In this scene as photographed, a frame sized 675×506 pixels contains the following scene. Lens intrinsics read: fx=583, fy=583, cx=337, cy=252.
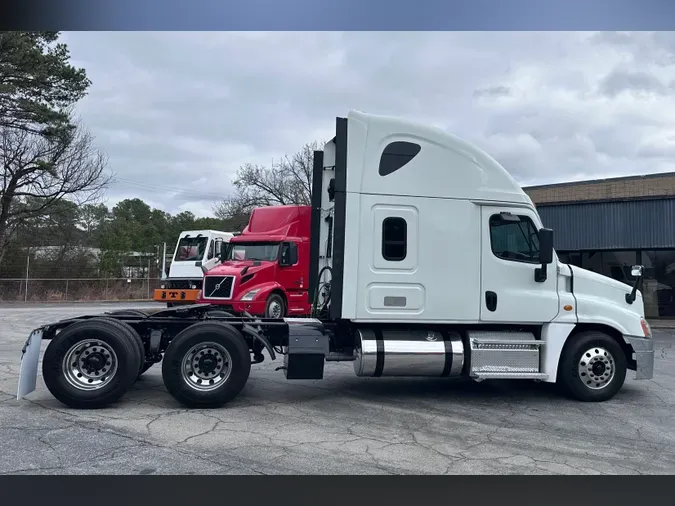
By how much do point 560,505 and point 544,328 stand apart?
3.68 meters

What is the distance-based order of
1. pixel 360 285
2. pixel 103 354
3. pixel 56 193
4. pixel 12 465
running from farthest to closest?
pixel 56 193 < pixel 360 285 < pixel 103 354 < pixel 12 465

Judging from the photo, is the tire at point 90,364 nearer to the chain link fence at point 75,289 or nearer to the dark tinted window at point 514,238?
the dark tinted window at point 514,238

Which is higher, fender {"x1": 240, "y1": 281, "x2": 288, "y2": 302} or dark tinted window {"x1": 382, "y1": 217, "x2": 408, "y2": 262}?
dark tinted window {"x1": 382, "y1": 217, "x2": 408, "y2": 262}

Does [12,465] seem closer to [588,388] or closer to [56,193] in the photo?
[588,388]

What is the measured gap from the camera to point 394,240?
7742 mm

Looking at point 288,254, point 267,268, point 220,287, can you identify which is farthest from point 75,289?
point 288,254

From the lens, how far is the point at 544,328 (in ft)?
26.3

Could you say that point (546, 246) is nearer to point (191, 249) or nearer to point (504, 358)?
point (504, 358)

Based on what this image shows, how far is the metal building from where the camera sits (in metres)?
21.3

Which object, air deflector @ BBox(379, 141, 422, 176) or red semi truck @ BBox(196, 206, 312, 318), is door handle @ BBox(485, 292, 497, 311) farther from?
red semi truck @ BBox(196, 206, 312, 318)

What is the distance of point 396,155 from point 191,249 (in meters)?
17.0

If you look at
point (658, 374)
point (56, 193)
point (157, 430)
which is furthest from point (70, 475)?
point (56, 193)

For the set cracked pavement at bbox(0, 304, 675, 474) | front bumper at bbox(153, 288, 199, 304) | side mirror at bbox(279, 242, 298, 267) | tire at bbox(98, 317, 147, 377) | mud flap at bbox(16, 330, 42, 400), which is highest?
side mirror at bbox(279, 242, 298, 267)

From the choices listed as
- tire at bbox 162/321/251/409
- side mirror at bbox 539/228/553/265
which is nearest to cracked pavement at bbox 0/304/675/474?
tire at bbox 162/321/251/409
